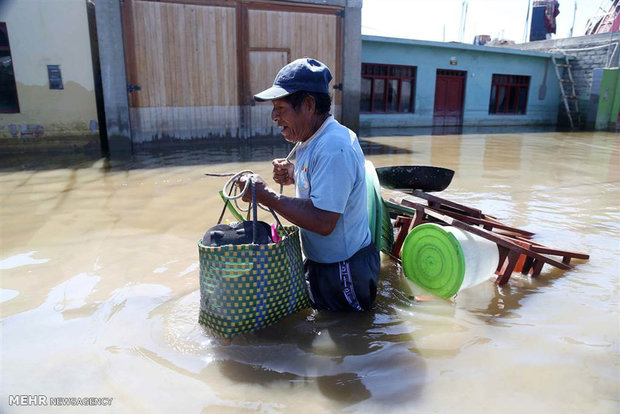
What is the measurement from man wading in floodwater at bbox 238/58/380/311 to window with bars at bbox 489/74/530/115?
19.2 meters

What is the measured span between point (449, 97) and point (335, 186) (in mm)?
17777

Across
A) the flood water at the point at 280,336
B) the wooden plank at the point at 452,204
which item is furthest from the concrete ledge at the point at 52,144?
the wooden plank at the point at 452,204

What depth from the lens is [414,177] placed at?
373 centimetres

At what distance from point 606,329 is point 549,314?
323 mm

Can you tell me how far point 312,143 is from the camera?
248 centimetres

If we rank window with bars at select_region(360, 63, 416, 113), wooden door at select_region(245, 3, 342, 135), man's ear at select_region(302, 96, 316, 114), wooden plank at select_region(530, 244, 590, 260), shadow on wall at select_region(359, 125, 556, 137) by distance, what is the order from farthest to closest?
window with bars at select_region(360, 63, 416, 113) → shadow on wall at select_region(359, 125, 556, 137) → wooden door at select_region(245, 3, 342, 135) → wooden plank at select_region(530, 244, 590, 260) → man's ear at select_region(302, 96, 316, 114)

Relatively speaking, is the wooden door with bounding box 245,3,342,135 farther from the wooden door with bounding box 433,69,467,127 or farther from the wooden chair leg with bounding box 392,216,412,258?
the wooden chair leg with bounding box 392,216,412,258

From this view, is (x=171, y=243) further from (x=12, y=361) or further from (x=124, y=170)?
(x=124, y=170)

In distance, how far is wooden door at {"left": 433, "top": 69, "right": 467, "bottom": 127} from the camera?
1831cm

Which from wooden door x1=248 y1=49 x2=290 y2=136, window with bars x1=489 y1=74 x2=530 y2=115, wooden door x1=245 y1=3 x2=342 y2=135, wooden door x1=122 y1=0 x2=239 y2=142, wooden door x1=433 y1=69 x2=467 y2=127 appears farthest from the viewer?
window with bars x1=489 y1=74 x2=530 y2=115

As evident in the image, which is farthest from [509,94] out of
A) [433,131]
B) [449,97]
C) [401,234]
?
[401,234]

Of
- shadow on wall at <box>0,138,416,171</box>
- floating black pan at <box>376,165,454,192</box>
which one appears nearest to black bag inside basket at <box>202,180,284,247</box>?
floating black pan at <box>376,165,454,192</box>

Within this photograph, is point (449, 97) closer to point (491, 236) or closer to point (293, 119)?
point (491, 236)

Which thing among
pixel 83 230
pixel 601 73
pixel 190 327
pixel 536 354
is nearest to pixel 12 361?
pixel 190 327
